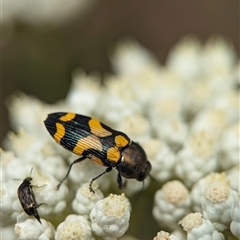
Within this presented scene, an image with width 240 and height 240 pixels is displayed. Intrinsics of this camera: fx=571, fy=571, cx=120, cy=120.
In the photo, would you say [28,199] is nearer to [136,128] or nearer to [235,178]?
[136,128]

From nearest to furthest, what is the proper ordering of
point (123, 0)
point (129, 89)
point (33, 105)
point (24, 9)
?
point (129, 89), point (33, 105), point (24, 9), point (123, 0)

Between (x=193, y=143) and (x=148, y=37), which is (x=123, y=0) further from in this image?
(x=193, y=143)

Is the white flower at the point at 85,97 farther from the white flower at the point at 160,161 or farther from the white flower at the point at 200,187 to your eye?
the white flower at the point at 200,187

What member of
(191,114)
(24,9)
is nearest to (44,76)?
(24,9)

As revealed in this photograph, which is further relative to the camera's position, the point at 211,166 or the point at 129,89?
the point at 129,89

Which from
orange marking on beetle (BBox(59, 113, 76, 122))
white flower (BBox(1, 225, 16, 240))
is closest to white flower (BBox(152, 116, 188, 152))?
orange marking on beetle (BBox(59, 113, 76, 122))

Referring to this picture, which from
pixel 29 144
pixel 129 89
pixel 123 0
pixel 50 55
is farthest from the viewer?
pixel 123 0

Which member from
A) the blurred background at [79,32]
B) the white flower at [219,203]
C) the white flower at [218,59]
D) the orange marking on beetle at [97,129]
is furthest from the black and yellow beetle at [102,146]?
the blurred background at [79,32]
